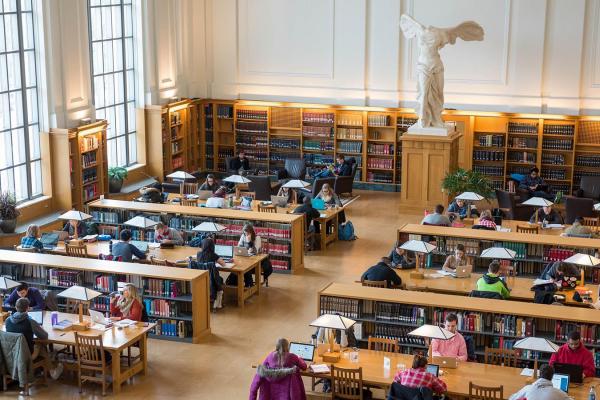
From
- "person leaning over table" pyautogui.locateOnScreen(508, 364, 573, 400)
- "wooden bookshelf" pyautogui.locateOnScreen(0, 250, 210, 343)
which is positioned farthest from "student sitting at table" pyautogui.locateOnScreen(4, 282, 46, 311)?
"person leaning over table" pyautogui.locateOnScreen(508, 364, 573, 400)

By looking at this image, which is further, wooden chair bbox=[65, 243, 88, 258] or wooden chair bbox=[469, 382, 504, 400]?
wooden chair bbox=[65, 243, 88, 258]

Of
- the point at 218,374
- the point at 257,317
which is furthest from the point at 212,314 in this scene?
the point at 218,374

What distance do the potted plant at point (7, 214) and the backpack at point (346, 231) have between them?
20.5ft

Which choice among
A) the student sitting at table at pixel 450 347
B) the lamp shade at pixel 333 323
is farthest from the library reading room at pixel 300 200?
the lamp shade at pixel 333 323

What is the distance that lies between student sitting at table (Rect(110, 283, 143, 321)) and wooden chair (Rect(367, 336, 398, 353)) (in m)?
3.13

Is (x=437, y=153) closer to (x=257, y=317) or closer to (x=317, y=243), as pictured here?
(x=317, y=243)

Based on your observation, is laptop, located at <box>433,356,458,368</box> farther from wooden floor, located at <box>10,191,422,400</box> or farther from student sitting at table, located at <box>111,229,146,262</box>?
student sitting at table, located at <box>111,229,146,262</box>

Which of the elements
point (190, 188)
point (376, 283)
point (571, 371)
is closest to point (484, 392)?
point (571, 371)

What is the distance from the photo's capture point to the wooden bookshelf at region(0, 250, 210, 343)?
1330cm

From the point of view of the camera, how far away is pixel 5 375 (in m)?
11.7

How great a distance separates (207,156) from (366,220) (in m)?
6.07

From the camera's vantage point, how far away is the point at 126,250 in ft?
48.8

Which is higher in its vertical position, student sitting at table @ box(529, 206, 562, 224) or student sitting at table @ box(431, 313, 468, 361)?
student sitting at table @ box(529, 206, 562, 224)

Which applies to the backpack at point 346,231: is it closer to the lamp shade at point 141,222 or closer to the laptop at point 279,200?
the laptop at point 279,200
